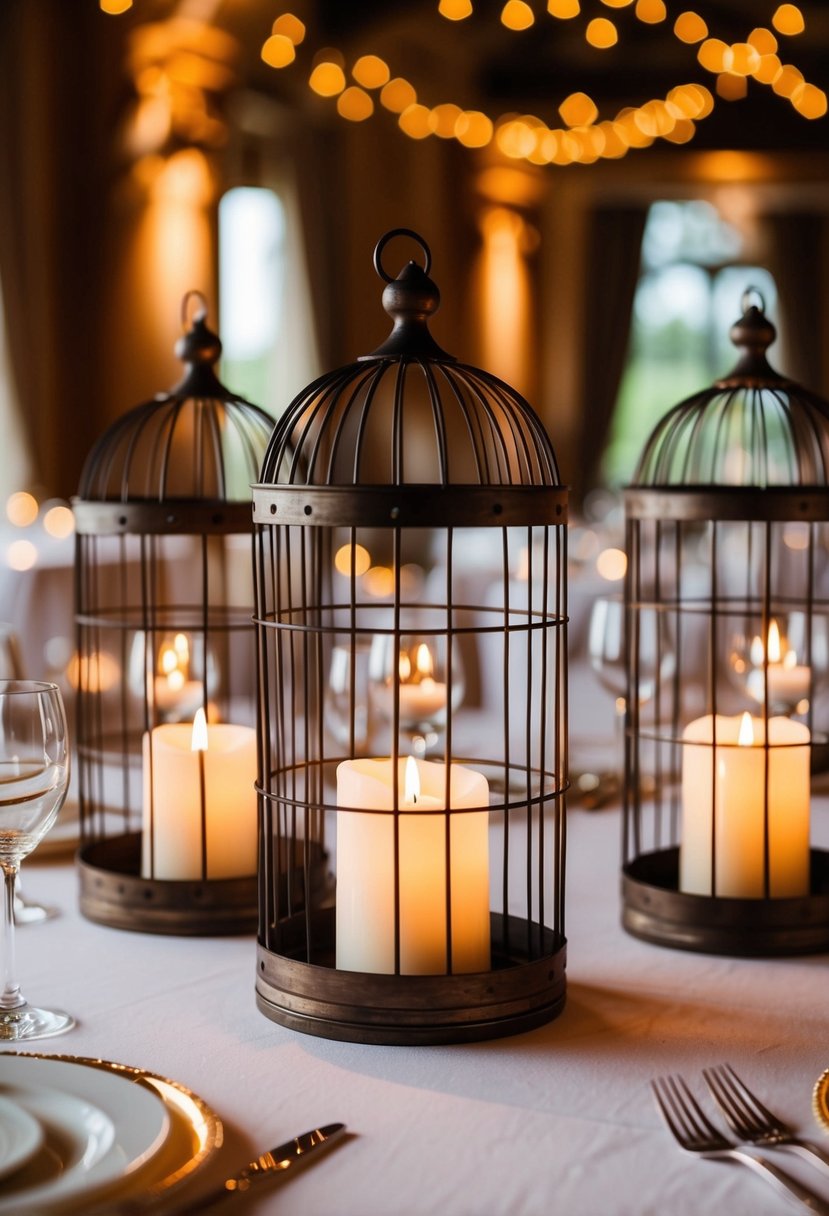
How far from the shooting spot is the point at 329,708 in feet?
5.37

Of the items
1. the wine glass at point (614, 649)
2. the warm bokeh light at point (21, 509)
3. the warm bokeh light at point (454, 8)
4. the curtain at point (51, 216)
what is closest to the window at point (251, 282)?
the curtain at point (51, 216)

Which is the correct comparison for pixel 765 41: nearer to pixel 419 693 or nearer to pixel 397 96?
pixel 397 96

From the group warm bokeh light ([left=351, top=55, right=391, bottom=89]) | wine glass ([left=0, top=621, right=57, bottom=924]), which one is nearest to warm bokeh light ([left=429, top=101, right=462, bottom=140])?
warm bokeh light ([left=351, top=55, right=391, bottom=89])

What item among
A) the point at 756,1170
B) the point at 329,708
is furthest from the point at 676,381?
the point at 756,1170

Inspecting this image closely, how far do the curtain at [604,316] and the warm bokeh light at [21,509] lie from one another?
21.5 ft

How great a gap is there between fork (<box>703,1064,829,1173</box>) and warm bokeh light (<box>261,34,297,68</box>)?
6.78 metres

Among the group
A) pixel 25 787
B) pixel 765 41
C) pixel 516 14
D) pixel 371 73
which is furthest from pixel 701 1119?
pixel 371 73

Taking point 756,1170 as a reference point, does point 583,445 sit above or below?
above

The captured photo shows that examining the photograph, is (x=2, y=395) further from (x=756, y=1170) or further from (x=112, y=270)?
(x=756, y=1170)

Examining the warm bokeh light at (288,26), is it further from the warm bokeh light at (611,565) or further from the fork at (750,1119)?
the fork at (750,1119)

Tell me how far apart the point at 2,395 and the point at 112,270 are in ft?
2.73

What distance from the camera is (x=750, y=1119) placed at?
2.75ft

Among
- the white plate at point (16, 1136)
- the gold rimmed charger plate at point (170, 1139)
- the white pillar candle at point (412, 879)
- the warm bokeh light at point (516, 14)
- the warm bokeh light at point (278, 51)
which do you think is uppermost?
the warm bokeh light at point (278, 51)

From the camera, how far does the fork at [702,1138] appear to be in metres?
0.74
